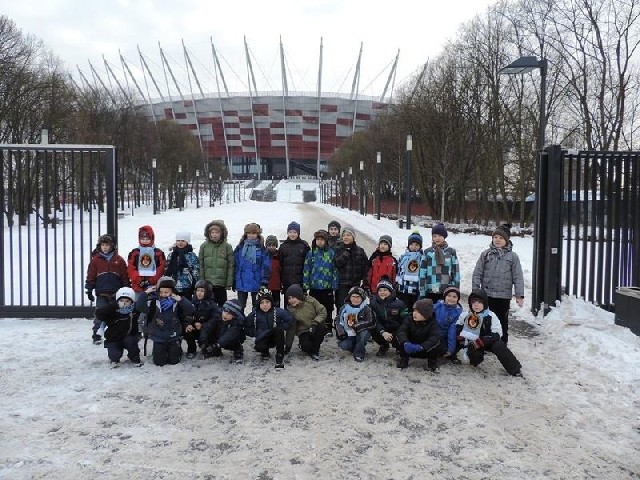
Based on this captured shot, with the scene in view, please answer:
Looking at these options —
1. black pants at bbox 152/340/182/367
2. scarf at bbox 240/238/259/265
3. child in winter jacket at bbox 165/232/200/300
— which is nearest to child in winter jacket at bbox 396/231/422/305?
scarf at bbox 240/238/259/265

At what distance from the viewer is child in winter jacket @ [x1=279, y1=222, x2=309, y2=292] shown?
6.81 meters

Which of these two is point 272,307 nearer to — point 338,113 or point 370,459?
point 370,459

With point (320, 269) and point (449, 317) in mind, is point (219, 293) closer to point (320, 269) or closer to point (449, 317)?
point (320, 269)

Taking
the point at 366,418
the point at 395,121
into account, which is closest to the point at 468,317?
the point at 366,418

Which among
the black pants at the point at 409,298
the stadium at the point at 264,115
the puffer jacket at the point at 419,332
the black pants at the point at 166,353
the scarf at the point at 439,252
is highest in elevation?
the stadium at the point at 264,115

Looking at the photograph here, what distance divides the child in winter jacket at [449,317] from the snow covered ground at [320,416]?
0.22 meters

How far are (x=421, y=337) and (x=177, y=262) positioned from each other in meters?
2.94

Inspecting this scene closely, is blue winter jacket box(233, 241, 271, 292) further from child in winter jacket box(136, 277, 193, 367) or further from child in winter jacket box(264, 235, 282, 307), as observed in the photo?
child in winter jacket box(136, 277, 193, 367)

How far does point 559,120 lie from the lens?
75.6 feet

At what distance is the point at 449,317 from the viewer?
18.5 feet

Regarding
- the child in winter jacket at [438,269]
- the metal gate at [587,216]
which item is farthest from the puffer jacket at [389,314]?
the metal gate at [587,216]

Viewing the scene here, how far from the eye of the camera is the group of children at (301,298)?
549cm

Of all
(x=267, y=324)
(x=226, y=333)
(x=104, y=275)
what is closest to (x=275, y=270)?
(x=267, y=324)

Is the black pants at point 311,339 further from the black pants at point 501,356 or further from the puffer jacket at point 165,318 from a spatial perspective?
the black pants at point 501,356
